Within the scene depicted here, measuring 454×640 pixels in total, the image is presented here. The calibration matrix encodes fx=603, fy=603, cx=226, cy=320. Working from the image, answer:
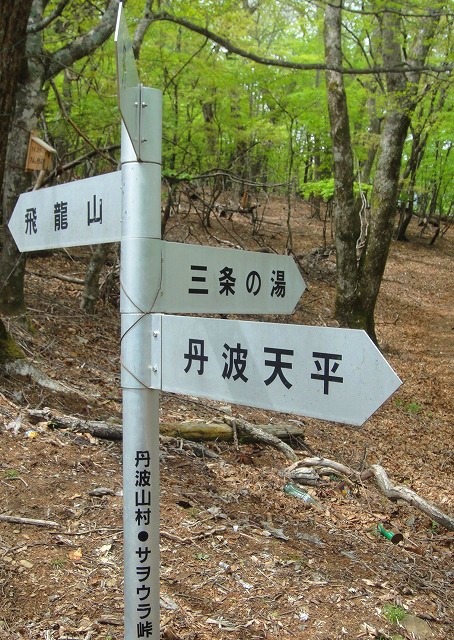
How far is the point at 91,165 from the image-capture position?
7906 mm

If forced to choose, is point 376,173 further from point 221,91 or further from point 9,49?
point 9,49

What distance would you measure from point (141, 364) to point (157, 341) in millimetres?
88

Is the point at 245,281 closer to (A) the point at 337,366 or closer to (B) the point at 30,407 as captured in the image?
(A) the point at 337,366

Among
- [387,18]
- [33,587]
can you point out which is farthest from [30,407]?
[387,18]

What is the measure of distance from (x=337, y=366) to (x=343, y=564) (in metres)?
2.43

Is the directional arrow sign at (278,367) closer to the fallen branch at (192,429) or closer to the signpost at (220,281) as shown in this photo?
the signpost at (220,281)

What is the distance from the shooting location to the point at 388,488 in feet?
16.9

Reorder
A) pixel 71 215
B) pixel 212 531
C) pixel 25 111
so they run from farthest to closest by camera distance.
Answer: pixel 25 111 < pixel 212 531 < pixel 71 215

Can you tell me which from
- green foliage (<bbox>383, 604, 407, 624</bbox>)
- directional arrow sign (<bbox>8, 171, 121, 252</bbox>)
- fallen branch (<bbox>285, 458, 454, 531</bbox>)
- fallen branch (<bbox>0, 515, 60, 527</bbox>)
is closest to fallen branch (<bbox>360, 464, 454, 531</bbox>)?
fallen branch (<bbox>285, 458, 454, 531</bbox>)

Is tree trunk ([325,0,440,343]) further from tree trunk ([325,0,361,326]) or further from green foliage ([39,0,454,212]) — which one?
green foliage ([39,0,454,212])

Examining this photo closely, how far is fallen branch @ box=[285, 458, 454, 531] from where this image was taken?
15.5ft

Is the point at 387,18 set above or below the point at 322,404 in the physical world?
above

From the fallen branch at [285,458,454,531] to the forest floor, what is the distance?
82mm

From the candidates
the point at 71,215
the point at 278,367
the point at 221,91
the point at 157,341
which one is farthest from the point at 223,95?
the point at 278,367
